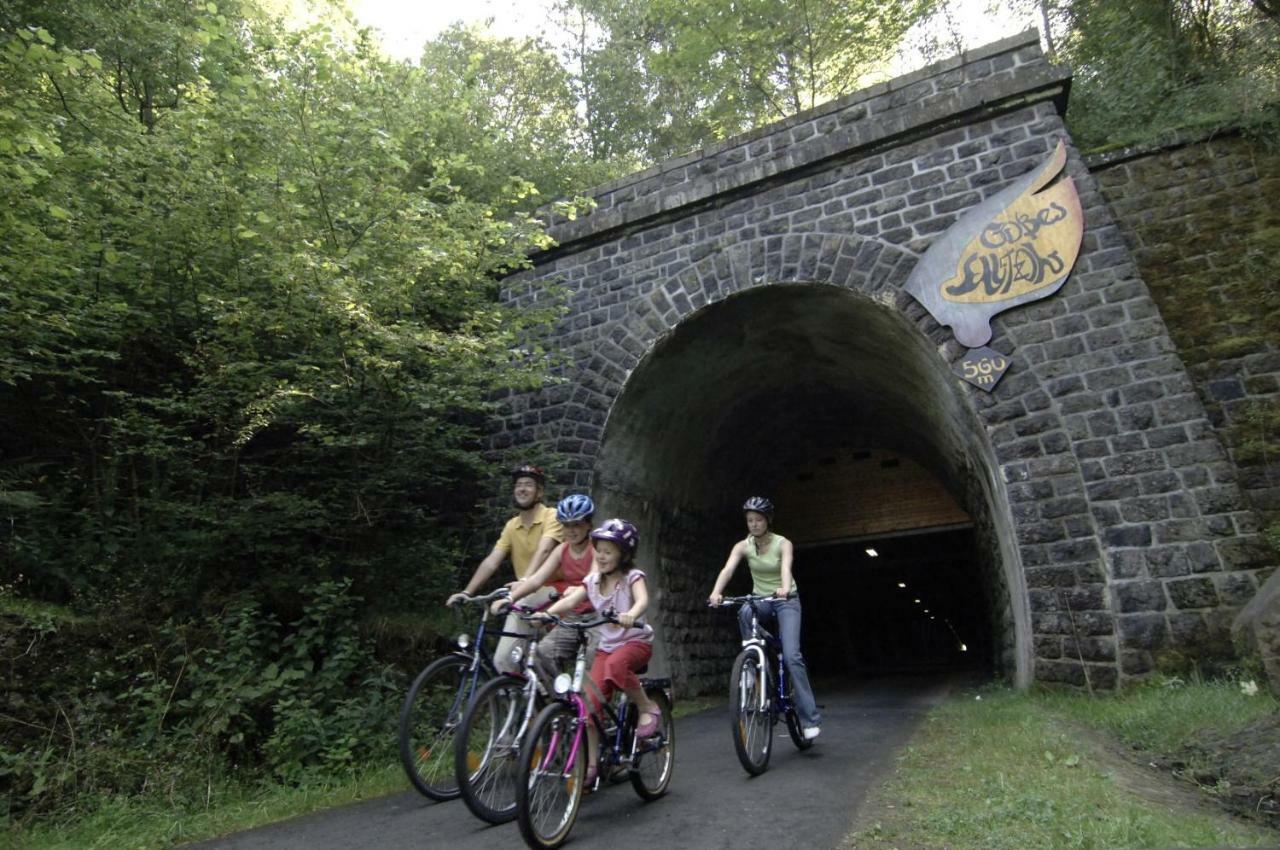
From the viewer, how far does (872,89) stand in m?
8.69

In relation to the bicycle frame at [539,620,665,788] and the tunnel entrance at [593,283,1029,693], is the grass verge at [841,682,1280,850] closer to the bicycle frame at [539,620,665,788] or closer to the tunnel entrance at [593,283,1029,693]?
the bicycle frame at [539,620,665,788]

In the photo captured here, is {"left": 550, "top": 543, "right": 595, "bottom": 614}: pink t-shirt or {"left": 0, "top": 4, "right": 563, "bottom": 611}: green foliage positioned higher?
{"left": 0, "top": 4, "right": 563, "bottom": 611}: green foliage

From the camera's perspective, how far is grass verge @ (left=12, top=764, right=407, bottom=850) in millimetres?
4477

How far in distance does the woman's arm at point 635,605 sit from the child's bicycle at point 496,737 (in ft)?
1.86

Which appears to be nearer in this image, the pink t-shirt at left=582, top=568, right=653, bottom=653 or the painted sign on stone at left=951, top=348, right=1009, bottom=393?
the pink t-shirt at left=582, top=568, right=653, bottom=653

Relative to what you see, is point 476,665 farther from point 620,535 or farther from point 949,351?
point 949,351

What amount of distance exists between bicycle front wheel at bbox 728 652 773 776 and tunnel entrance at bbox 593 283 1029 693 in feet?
11.5

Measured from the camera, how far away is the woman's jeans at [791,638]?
18.1 ft

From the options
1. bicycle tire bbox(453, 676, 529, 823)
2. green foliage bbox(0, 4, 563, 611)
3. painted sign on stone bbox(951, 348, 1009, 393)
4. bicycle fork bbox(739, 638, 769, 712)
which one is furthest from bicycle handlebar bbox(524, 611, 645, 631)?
painted sign on stone bbox(951, 348, 1009, 393)

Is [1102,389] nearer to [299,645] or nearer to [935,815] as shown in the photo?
[935,815]

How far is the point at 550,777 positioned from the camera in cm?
376

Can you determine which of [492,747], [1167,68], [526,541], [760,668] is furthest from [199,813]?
[1167,68]

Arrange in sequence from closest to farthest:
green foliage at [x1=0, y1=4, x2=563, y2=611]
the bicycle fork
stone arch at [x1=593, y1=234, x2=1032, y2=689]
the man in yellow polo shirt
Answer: the man in yellow polo shirt < the bicycle fork < green foliage at [x1=0, y1=4, x2=563, y2=611] < stone arch at [x1=593, y1=234, x2=1032, y2=689]

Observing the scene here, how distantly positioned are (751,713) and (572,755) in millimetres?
1731
